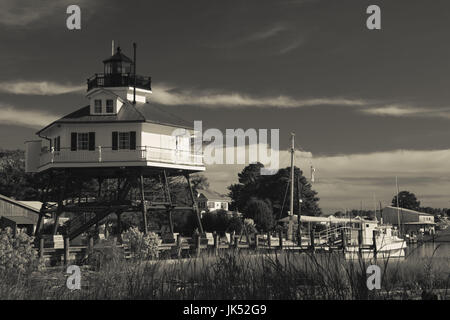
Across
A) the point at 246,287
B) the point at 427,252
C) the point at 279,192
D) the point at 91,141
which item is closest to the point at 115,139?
the point at 91,141

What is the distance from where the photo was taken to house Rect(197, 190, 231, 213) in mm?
109250

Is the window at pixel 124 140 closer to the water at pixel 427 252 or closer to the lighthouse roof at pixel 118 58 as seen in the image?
the lighthouse roof at pixel 118 58

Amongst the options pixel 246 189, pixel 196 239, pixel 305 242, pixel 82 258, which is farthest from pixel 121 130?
pixel 246 189

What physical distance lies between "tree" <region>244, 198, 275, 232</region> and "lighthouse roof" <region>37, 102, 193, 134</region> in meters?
32.8

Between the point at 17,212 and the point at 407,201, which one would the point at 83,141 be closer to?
the point at 17,212

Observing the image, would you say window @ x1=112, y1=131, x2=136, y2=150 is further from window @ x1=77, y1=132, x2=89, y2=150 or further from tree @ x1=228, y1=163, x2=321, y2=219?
tree @ x1=228, y1=163, x2=321, y2=219

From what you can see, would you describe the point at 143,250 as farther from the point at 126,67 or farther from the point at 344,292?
the point at 344,292

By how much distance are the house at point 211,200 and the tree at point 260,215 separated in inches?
1234

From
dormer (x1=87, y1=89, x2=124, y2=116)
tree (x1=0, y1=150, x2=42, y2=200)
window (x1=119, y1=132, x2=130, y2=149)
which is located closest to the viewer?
window (x1=119, y1=132, x2=130, y2=149)

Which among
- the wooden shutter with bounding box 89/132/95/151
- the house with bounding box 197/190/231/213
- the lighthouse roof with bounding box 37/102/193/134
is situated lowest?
the house with bounding box 197/190/231/213

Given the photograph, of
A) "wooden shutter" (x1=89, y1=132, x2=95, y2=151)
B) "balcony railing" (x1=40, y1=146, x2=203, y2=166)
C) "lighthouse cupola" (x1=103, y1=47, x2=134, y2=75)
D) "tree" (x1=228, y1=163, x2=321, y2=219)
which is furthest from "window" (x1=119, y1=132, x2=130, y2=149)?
"tree" (x1=228, y1=163, x2=321, y2=219)

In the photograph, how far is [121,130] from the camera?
41406 millimetres

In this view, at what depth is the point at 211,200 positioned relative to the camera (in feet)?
370

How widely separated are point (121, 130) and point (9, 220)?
22606 mm
